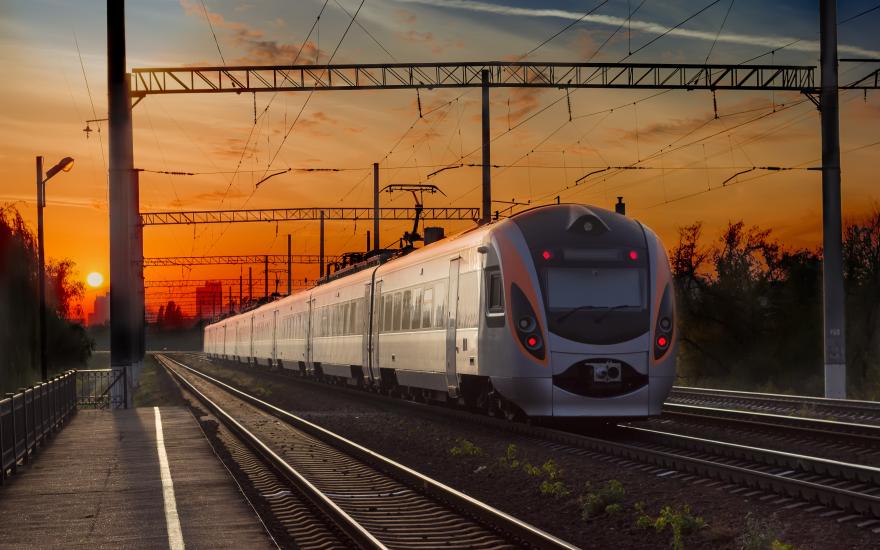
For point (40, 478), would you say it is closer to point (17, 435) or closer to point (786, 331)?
point (17, 435)

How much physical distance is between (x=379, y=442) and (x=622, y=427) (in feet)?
13.7

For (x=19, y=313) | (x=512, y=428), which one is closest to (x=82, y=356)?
(x=19, y=313)

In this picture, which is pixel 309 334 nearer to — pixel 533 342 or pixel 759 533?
pixel 533 342

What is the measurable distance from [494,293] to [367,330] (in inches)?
498

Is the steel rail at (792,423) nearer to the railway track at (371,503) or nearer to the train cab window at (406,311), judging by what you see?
the train cab window at (406,311)

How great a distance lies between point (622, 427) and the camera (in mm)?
20969

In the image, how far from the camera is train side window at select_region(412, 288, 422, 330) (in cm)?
2522

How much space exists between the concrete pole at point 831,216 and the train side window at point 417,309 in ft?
30.0

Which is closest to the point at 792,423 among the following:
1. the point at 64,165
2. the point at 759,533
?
the point at 759,533

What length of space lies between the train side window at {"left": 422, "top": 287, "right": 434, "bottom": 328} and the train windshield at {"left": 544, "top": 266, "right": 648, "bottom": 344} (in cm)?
556

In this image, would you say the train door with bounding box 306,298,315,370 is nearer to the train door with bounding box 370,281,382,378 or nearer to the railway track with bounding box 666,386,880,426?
the train door with bounding box 370,281,382,378

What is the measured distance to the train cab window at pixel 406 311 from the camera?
86.4 feet

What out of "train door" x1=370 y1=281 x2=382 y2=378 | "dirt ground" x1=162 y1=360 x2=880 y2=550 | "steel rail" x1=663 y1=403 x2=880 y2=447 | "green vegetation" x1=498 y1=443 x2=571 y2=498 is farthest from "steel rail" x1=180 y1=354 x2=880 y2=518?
"train door" x1=370 y1=281 x2=382 y2=378

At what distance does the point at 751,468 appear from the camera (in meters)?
14.7
